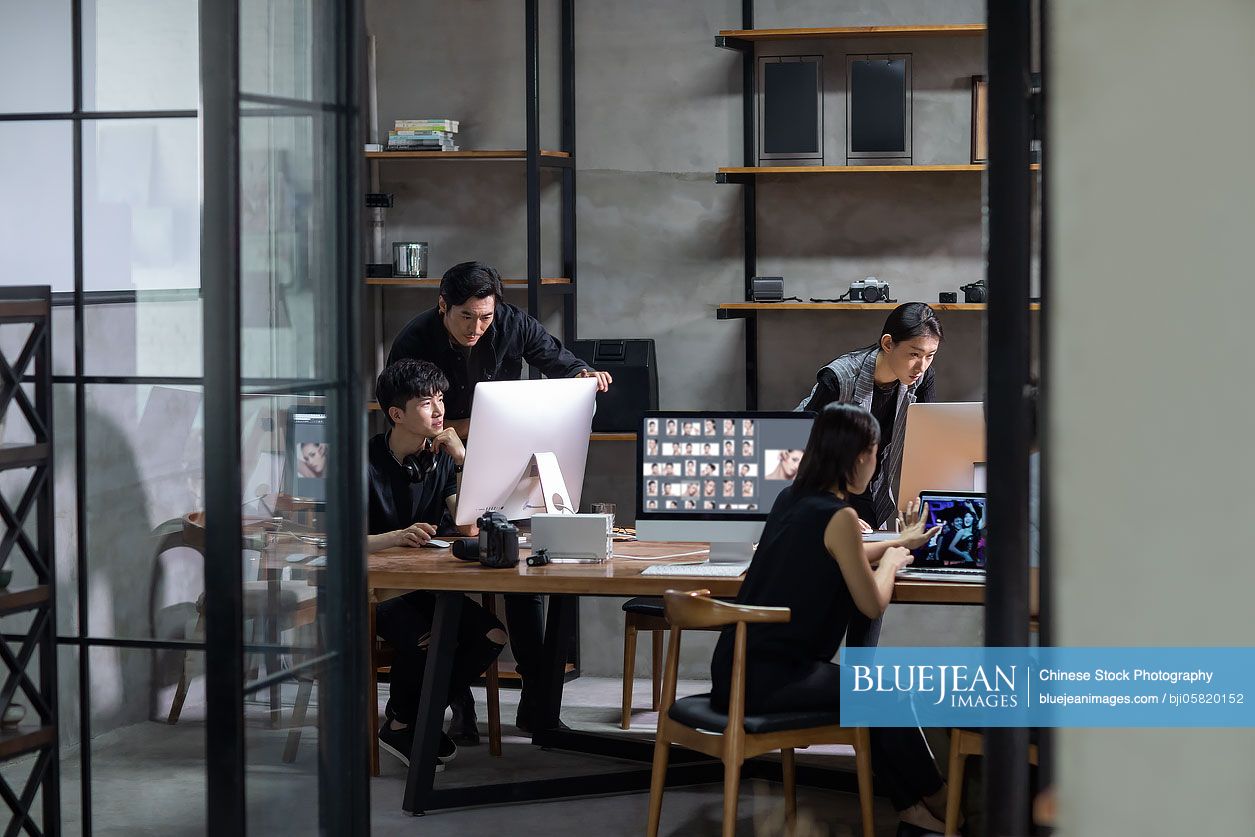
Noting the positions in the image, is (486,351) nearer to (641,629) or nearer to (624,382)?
(624,382)

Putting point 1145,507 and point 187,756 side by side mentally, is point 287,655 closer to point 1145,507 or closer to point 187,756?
point 187,756

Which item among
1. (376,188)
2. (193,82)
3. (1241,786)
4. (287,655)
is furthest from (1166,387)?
(376,188)

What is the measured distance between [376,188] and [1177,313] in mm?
4410

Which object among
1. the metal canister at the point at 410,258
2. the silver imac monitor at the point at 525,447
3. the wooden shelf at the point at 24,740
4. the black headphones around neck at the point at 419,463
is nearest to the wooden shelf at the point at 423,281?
the metal canister at the point at 410,258

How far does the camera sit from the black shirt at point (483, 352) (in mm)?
5137

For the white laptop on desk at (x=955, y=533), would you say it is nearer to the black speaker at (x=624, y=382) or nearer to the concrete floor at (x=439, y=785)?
the concrete floor at (x=439, y=785)

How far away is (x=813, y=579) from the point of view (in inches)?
134

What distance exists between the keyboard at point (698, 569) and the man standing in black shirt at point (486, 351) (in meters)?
0.98

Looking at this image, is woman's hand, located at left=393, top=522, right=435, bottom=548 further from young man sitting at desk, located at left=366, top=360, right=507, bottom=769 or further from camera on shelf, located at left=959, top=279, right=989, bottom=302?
camera on shelf, located at left=959, top=279, right=989, bottom=302

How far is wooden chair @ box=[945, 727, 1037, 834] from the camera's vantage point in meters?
3.35

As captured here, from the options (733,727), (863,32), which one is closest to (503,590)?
(733,727)

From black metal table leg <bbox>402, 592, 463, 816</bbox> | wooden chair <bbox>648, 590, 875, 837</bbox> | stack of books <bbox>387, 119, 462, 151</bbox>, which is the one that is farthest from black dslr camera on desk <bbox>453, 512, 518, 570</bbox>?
stack of books <bbox>387, 119, 462, 151</bbox>

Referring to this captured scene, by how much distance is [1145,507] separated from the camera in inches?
84.3

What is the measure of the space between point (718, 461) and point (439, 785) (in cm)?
141
